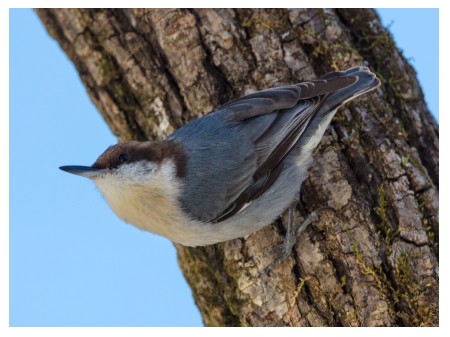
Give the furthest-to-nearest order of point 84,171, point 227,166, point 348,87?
point 348,87
point 227,166
point 84,171

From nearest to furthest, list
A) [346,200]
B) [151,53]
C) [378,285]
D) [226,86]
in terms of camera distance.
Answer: [378,285], [346,200], [226,86], [151,53]

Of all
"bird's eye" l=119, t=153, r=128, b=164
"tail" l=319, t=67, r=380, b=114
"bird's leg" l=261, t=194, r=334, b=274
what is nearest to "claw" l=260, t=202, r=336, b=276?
"bird's leg" l=261, t=194, r=334, b=274

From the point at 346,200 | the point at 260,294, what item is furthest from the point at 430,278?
the point at 260,294

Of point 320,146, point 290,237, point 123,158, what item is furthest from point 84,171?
point 320,146

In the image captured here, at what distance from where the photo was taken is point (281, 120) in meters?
3.81

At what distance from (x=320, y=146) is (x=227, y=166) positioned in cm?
76

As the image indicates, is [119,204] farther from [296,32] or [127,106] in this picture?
[296,32]

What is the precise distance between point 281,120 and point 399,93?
1067 millimetres

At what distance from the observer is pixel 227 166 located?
3.59 meters

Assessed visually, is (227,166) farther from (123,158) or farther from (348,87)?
(348,87)

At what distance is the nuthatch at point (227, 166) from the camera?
348 centimetres

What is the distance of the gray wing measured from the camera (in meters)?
3.56

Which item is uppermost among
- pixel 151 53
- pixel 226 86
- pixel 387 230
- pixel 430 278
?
pixel 151 53

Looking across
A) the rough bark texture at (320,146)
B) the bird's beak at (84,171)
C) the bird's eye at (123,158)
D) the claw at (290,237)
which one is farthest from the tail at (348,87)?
the bird's beak at (84,171)
